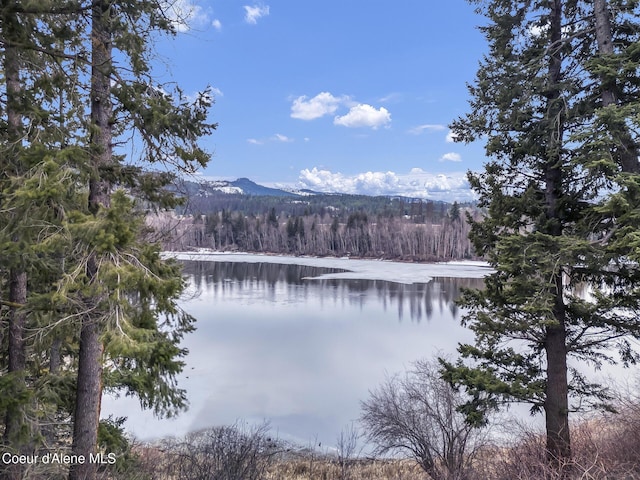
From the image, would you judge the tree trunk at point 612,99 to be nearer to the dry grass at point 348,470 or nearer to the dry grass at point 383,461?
the dry grass at point 383,461

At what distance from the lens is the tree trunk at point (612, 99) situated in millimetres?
4188

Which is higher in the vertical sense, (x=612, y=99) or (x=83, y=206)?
(x=612, y=99)

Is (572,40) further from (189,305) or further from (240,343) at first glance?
(189,305)

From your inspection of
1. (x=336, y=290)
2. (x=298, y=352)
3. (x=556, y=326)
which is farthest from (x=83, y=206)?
(x=336, y=290)

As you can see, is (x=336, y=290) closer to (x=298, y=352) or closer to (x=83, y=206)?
(x=298, y=352)

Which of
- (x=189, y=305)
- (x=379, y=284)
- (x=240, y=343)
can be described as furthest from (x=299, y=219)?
(x=240, y=343)

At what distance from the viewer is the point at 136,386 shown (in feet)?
14.1

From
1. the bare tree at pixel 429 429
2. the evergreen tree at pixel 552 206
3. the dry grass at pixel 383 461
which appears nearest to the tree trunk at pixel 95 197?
the dry grass at pixel 383 461

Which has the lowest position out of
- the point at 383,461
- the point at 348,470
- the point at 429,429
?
the point at 383,461

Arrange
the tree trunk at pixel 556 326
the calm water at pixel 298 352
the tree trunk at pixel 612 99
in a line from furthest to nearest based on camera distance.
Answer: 1. the calm water at pixel 298 352
2. the tree trunk at pixel 556 326
3. the tree trunk at pixel 612 99

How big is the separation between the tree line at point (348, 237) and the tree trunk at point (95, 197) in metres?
50.8

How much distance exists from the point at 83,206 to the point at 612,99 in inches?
208

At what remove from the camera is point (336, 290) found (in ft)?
95.0

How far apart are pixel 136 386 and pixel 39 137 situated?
8.34ft
